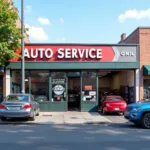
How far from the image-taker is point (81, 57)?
22531 millimetres

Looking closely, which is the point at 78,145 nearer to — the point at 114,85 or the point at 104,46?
the point at 104,46

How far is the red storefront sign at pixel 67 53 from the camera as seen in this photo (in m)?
22.4

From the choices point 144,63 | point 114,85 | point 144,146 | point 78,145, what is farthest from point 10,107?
point 114,85

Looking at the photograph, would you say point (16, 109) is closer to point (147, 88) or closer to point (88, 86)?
point (88, 86)

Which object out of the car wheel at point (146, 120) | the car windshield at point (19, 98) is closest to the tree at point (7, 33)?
the car windshield at point (19, 98)

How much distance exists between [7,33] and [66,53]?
510 cm

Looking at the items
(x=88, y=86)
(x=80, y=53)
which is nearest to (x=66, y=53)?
(x=80, y=53)

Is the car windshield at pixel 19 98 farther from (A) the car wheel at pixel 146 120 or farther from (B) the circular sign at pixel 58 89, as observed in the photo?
(A) the car wheel at pixel 146 120

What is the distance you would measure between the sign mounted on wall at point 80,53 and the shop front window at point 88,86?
4.26ft

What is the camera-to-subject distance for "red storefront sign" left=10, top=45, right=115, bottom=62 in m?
22.4

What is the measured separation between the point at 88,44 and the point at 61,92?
4.15 meters

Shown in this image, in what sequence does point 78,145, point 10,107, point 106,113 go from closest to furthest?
point 78,145
point 10,107
point 106,113

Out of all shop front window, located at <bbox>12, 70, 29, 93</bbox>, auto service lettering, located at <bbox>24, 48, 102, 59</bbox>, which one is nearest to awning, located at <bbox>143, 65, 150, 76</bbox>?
auto service lettering, located at <bbox>24, 48, 102, 59</bbox>

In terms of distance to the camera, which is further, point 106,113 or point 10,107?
point 106,113
